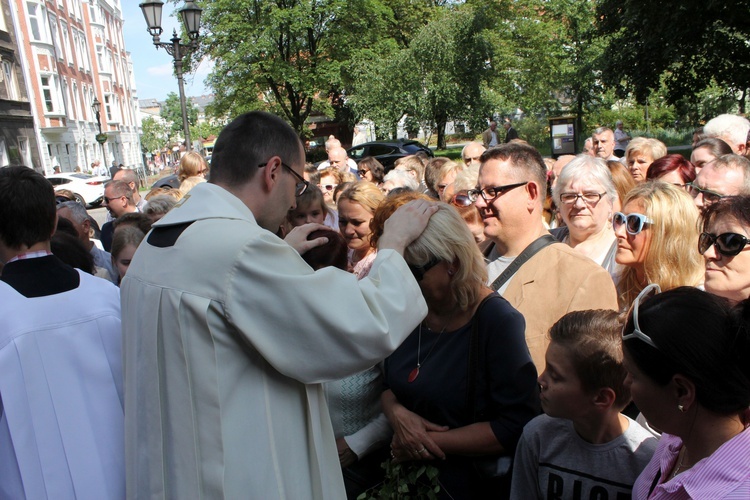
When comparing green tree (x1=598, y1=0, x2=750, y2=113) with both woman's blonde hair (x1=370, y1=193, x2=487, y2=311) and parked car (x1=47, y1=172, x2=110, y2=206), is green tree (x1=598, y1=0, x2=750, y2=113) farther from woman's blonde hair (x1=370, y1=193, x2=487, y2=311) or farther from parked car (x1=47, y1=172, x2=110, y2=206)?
parked car (x1=47, y1=172, x2=110, y2=206)

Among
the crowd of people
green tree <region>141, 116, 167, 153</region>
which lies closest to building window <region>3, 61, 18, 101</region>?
the crowd of people

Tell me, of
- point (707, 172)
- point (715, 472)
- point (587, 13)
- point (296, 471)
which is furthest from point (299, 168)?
point (587, 13)

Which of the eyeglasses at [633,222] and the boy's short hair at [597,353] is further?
the eyeglasses at [633,222]

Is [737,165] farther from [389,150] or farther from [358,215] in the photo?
[389,150]

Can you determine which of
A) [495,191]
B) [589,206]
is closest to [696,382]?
[495,191]

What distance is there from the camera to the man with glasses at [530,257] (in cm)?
276

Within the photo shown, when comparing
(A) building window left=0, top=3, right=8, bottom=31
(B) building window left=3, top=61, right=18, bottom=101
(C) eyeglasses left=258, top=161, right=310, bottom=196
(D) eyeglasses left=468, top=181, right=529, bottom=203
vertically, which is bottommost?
(D) eyeglasses left=468, top=181, right=529, bottom=203

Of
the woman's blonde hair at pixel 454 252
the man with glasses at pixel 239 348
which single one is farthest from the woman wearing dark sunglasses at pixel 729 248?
the man with glasses at pixel 239 348

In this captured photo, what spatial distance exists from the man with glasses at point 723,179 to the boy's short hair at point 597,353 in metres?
2.02

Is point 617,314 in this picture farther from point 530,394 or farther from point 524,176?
point 524,176

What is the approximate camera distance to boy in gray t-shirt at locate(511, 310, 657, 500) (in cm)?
219

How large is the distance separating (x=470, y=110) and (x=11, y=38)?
2809 cm

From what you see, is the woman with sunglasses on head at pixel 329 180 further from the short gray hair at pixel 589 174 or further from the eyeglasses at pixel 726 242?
the eyeglasses at pixel 726 242

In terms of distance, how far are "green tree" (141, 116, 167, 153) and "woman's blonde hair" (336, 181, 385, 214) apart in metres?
78.4
